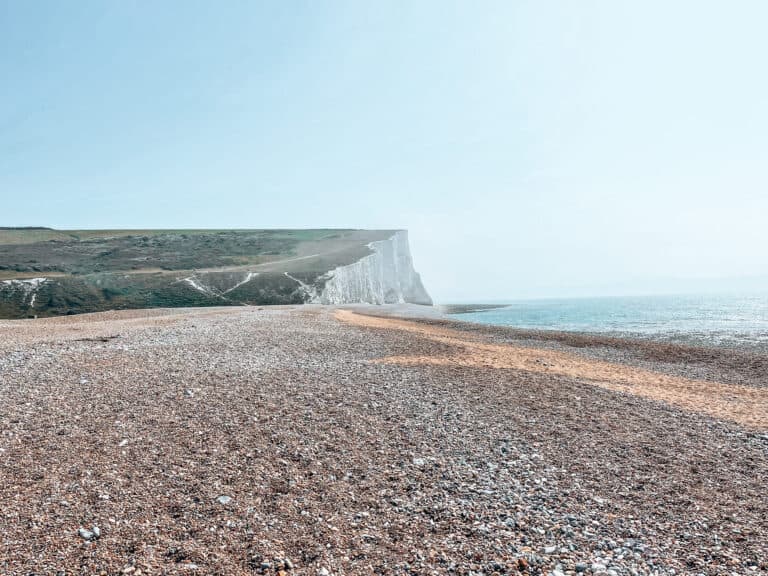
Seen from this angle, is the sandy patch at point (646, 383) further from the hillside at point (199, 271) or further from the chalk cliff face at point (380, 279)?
the chalk cliff face at point (380, 279)

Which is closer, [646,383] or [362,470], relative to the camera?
[362,470]

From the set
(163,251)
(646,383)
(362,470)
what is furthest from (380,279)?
(362,470)

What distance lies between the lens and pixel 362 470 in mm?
8508

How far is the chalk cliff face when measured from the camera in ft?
290

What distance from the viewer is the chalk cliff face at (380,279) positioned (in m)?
88.4

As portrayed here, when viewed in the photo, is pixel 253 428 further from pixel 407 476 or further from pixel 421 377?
pixel 421 377

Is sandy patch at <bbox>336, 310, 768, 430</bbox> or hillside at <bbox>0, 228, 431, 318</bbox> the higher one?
hillside at <bbox>0, 228, 431, 318</bbox>

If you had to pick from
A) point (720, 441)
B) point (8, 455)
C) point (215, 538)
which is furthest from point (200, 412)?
point (720, 441)

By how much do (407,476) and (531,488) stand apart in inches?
88.8

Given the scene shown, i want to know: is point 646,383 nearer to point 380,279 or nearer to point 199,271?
point 199,271

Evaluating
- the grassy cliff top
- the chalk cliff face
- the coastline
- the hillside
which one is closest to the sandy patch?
the coastline

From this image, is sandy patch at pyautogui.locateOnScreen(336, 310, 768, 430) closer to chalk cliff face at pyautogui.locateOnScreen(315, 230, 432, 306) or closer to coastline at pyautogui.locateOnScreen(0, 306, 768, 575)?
coastline at pyautogui.locateOnScreen(0, 306, 768, 575)

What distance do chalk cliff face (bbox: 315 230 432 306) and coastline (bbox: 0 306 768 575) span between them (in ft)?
219

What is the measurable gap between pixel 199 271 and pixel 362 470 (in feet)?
273
